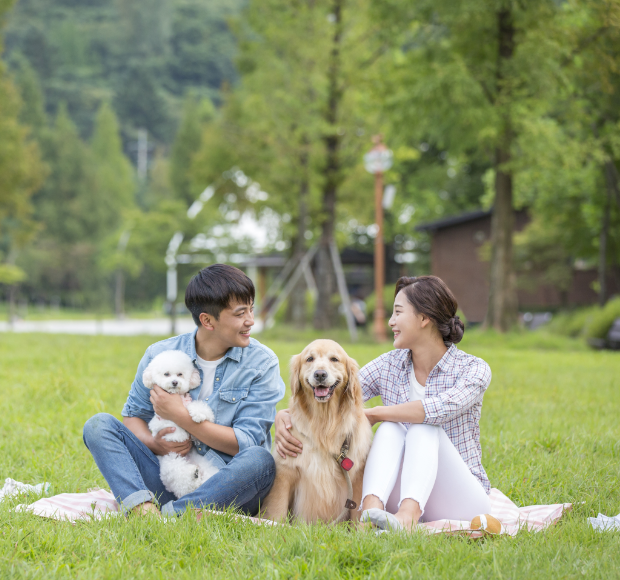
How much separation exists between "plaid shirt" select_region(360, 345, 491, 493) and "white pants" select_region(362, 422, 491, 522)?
0.45ft

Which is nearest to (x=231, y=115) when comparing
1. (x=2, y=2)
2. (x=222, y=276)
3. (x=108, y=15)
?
(x=2, y=2)

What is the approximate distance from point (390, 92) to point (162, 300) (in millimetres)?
44235

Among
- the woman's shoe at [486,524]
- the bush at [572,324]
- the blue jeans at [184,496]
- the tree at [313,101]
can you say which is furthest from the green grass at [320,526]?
the tree at [313,101]

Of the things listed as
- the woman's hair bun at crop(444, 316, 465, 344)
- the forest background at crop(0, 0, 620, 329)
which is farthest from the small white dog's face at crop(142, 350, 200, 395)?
the forest background at crop(0, 0, 620, 329)

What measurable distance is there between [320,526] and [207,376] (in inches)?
40.1

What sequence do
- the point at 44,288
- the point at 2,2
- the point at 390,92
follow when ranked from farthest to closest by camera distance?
the point at 44,288, the point at 2,2, the point at 390,92

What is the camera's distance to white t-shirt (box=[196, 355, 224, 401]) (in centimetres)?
362

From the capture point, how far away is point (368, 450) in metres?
3.53

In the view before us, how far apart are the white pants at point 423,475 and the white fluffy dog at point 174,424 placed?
87 cm

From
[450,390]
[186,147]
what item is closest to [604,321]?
[450,390]

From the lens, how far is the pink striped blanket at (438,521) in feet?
10.3

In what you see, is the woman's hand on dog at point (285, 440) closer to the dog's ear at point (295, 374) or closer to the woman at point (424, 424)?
the woman at point (424, 424)

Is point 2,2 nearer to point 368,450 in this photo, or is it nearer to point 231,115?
point 231,115

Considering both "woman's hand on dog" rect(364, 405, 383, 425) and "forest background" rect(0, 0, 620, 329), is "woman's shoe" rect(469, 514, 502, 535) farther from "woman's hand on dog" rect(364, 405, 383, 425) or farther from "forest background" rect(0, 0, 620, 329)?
"forest background" rect(0, 0, 620, 329)
